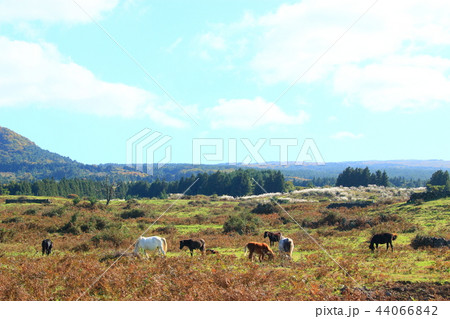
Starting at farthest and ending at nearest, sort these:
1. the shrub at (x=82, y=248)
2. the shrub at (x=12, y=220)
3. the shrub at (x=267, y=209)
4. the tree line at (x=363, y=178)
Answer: the tree line at (x=363, y=178) < the shrub at (x=267, y=209) < the shrub at (x=12, y=220) < the shrub at (x=82, y=248)

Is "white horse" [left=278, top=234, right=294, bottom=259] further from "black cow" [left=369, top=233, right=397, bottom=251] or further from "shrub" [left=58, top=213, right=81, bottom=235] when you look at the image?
"shrub" [left=58, top=213, right=81, bottom=235]

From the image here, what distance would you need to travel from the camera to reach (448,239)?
912 inches

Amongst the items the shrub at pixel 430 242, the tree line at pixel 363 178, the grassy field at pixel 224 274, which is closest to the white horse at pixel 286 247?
the grassy field at pixel 224 274

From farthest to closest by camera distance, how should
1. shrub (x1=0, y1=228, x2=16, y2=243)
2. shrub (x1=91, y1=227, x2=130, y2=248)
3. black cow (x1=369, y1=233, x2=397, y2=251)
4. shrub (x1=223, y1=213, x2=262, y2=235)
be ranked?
shrub (x1=223, y1=213, x2=262, y2=235), shrub (x1=0, y1=228, x2=16, y2=243), shrub (x1=91, y1=227, x2=130, y2=248), black cow (x1=369, y1=233, x2=397, y2=251)

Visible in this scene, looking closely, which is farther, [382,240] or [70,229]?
[70,229]

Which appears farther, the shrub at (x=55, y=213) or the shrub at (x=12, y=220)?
the shrub at (x=55, y=213)

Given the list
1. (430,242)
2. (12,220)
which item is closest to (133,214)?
(12,220)

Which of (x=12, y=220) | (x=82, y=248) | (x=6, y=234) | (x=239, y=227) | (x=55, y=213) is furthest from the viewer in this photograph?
(x=55, y=213)

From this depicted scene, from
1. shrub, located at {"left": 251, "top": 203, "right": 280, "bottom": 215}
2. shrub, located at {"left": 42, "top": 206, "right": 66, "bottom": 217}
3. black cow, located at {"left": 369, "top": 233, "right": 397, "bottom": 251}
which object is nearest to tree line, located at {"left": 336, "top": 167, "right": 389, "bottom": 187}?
shrub, located at {"left": 251, "top": 203, "right": 280, "bottom": 215}

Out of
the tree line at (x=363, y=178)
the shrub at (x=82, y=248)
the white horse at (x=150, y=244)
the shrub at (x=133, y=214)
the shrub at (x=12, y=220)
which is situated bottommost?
the shrub at (x=133, y=214)

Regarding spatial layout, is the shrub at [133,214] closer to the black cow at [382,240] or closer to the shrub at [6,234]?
the shrub at [6,234]

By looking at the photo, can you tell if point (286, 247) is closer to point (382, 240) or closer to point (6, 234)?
point (382, 240)

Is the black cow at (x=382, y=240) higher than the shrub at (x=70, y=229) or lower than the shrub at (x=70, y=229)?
higher

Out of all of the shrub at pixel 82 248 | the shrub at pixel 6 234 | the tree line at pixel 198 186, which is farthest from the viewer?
the tree line at pixel 198 186
